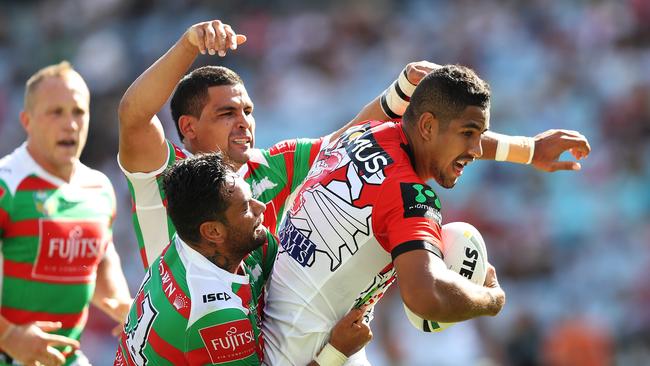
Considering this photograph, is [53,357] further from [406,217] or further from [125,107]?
[406,217]

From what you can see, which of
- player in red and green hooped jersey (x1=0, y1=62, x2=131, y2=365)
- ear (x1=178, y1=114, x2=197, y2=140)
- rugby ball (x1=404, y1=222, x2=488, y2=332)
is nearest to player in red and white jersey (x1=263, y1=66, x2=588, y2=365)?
rugby ball (x1=404, y1=222, x2=488, y2=332)

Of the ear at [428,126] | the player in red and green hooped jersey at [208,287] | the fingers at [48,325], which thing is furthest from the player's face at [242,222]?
the fingers at [48,325]

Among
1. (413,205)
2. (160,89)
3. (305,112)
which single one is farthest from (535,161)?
(305,112)

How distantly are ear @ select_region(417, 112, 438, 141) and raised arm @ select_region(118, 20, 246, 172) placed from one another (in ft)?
3.21

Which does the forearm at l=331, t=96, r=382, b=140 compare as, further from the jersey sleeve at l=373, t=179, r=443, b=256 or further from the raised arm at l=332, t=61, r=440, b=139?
the jersey sleeve at l=373, t=179, r=443, b=256

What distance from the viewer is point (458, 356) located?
35.4 feet

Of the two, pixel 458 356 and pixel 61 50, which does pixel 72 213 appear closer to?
pixel 458 356

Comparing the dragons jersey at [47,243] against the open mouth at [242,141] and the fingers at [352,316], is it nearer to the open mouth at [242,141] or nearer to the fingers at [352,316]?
the open mouth at [242,141]

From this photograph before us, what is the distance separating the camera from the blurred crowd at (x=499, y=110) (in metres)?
11.4

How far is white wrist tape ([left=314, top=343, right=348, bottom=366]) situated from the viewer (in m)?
4.96

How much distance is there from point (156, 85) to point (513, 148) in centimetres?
205

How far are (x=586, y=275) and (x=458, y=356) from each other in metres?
2.02

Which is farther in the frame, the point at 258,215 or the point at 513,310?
the point at 513,310

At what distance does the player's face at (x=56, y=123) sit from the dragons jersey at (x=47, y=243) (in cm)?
10
